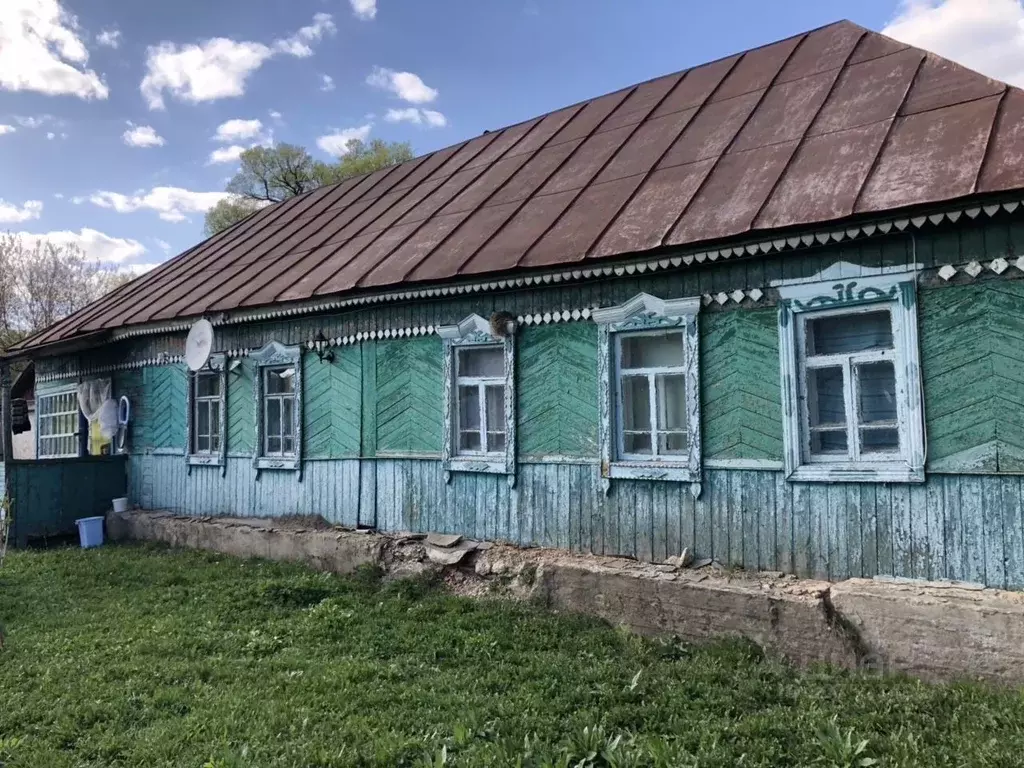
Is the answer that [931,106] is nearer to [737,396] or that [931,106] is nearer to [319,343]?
[737,396]

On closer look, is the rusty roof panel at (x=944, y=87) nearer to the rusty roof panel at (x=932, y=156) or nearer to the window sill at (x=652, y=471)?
the rusty roof panel at (x=932, y=156)

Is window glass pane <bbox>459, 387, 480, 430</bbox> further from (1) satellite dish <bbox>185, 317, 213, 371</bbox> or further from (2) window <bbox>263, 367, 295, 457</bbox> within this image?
(1) satellite dish <bbox>185, 317, 213, 371</bbox>

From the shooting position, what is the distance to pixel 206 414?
36.5ft

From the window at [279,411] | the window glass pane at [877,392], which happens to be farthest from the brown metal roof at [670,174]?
the window glass pane at [877,392]

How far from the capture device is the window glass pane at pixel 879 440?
541 centimetres

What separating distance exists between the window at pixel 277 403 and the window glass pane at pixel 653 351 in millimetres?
4637

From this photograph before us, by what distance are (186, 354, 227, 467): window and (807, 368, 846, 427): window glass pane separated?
7.91m

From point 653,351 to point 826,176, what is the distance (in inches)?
76.4

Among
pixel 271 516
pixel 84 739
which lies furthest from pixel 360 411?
pixel 84 739

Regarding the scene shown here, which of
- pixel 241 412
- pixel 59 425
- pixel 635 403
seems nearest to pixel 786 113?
pixel 635 403

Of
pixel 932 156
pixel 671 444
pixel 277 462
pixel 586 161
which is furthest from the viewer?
pixel 277 462

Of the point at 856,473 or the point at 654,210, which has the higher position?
the point at 654,210

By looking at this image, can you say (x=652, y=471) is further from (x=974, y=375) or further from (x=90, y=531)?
(x=90, y=531)

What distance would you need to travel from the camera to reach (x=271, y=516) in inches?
386
